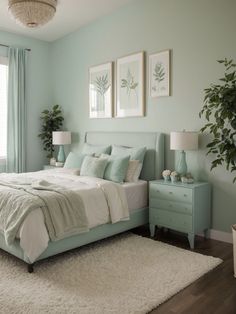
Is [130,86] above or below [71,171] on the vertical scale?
above

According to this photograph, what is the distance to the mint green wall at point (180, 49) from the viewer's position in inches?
140

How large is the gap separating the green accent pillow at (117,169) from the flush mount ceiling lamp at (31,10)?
73.3 inches

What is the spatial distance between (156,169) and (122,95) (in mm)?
1286

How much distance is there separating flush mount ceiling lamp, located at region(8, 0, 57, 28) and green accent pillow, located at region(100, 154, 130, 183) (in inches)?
73.3

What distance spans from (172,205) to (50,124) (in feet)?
10.2

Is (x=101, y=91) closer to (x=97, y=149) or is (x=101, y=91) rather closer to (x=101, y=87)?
(x=101, y=87)

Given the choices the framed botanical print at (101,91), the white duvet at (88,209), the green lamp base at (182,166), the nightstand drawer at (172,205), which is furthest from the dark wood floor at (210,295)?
the framed botanical print at (101,91)

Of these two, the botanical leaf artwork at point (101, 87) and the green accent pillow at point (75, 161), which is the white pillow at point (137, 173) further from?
the botanical leaf artwork at point (101, 87)

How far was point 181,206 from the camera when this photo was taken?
11.5 feet

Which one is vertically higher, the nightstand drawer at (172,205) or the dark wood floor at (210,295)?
the nightstand drawer at (172,205)

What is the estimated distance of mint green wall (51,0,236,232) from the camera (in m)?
3.55

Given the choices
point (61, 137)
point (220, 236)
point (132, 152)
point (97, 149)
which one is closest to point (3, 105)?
point (61, 137)

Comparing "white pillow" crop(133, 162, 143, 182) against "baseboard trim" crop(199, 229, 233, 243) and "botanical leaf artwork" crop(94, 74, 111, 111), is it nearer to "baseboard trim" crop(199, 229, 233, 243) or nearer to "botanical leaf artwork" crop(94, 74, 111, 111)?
"baseboard trim" crop(199, 229, 233, 243)

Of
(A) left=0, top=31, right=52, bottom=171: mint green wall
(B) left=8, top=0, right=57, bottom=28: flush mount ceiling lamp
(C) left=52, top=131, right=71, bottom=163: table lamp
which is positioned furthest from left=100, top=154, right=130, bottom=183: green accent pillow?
(A) left=0, top=31, right=52, bottom=171: mint green wall
